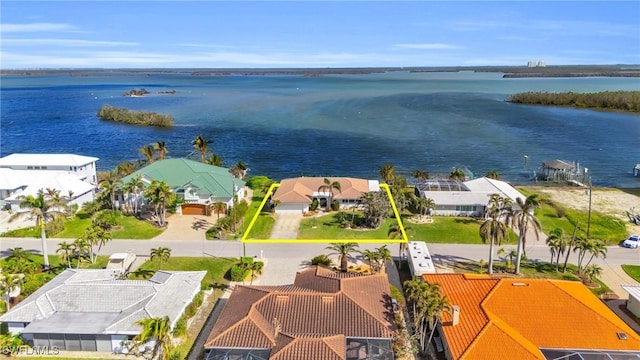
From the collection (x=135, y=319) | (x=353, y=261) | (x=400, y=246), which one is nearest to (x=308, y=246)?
(x=353, y=261)

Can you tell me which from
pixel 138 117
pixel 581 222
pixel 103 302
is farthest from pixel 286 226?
pixel 138 117

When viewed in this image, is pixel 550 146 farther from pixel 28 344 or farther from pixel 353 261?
pixel 28 344

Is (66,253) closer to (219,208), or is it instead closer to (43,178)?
(219,208)

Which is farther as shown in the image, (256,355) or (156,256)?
(156,256)

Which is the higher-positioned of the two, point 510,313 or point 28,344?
point 510,313

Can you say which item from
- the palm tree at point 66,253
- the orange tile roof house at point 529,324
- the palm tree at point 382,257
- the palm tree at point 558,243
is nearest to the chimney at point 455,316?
the orange tile roof house at point 529,324

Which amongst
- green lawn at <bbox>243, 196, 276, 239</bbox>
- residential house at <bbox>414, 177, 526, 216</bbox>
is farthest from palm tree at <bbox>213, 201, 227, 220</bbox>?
residential house at <bbox>414, 177, 526, 216</bbox>
